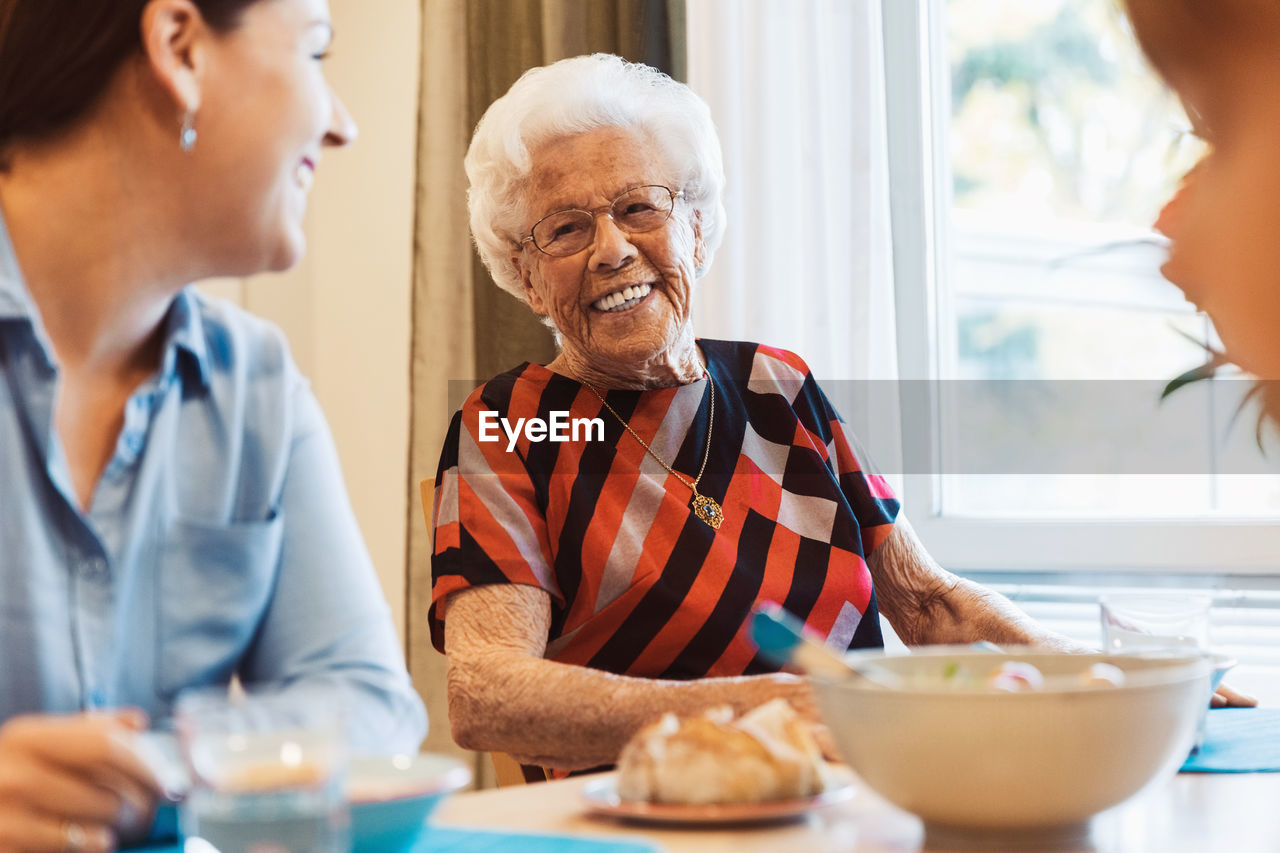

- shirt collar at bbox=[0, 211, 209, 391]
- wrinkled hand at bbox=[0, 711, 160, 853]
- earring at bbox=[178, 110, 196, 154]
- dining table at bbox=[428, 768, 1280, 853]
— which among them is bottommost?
dining table at bbox=[428, 768, 1280, 853]

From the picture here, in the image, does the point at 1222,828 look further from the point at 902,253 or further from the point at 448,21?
the point at 448,21

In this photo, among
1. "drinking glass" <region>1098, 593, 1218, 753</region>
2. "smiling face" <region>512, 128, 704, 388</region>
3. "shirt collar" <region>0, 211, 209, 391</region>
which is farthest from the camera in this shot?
"smiling face" <region>512, 128, 704, 388</region>

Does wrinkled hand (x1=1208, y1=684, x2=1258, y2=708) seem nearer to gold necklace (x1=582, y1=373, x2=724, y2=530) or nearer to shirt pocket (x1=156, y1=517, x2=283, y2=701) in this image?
gold necklace (x1=582, y1=373, x2=724, y2=530)

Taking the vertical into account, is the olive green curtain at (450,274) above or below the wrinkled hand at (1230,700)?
above

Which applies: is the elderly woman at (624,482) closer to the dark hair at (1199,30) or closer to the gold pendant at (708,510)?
the gold pendant at (708,510)

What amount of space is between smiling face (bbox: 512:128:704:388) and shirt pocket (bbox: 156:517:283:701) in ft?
2.41

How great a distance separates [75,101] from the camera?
1028 mm

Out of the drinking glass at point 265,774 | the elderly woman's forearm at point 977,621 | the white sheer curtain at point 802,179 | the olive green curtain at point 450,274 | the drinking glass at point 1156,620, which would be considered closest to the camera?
the drinking glass at point 265,774

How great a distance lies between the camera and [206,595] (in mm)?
1074

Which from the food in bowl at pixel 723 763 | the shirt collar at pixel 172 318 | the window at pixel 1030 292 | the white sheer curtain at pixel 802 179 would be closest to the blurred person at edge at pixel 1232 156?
the food in bowl at pixel 723 763

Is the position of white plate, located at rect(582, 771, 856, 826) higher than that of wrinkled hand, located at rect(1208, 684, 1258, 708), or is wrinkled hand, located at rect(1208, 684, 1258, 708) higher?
white plate, located at rect(582, 771, 856, 826)

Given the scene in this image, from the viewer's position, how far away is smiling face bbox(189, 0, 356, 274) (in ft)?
3.44

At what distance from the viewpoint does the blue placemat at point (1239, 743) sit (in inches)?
40.1

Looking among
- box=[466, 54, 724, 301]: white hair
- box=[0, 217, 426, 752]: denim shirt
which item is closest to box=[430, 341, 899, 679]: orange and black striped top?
box=[466, 54, 724, 301]: white hair
